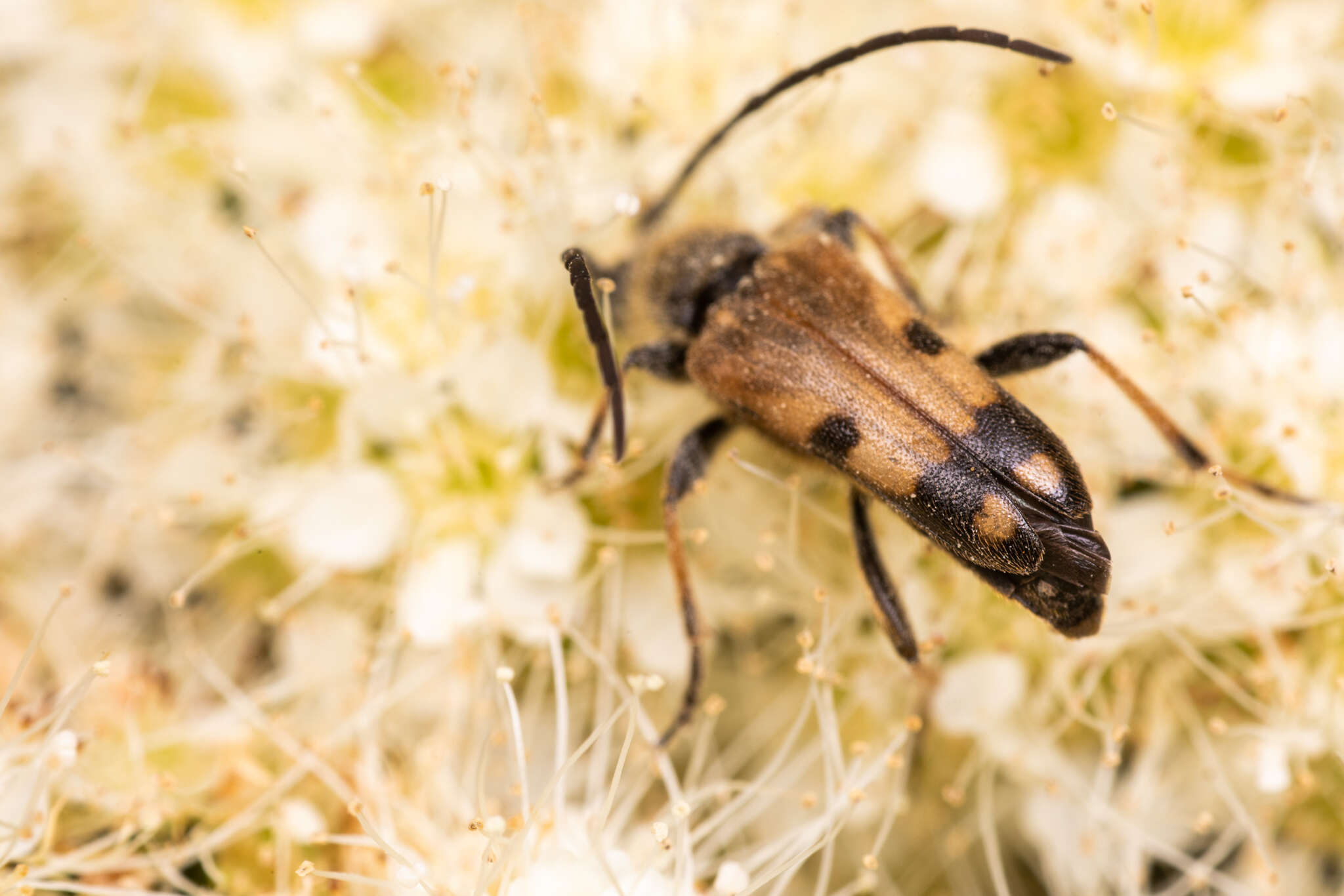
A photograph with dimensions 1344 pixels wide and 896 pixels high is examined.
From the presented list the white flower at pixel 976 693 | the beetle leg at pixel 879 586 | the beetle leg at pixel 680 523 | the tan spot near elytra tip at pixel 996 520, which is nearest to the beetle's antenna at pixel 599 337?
the beetle leg at pixel 680 523

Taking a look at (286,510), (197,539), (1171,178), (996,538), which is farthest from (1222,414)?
(197,539)

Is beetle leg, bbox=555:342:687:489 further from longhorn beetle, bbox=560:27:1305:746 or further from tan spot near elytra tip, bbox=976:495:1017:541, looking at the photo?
tan spot near elytra tip, bbox=976:495:1017:541

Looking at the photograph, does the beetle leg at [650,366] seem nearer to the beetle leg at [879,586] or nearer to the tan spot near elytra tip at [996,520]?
the beetle leg at [879,586]

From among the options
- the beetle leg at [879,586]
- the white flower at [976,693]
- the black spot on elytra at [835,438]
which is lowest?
Answer: the white flower at [976,693]

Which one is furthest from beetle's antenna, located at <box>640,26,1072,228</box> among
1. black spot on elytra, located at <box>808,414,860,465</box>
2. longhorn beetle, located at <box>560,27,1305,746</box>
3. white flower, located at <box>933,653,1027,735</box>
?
white flower, located at <box>933,653,1027,735</box>

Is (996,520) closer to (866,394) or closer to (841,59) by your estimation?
(866,394)

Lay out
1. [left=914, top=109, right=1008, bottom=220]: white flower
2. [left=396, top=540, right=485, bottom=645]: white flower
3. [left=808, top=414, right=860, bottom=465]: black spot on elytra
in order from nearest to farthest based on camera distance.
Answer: [left=808, top=414, right=860, bottom=465]: black spot on elytra
[left=396, top=540, right=485, bottom=645]: white flower
[left=914, top=109, right=1008, bottom=220]: white flower

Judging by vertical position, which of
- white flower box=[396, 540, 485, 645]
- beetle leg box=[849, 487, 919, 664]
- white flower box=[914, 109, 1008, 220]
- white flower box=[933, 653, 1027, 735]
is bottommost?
white flower box=[396, 540, 485, 645]

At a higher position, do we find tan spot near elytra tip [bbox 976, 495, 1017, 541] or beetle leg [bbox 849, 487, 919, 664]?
tan spot near elytra tip [bbox 976, 495, 1017, 541]
